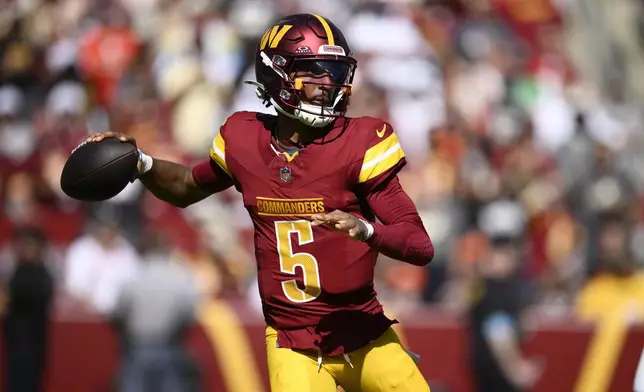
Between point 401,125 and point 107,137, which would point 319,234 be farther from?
point 401,125

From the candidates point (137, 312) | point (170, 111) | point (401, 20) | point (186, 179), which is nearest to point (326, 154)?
point (186, 179)

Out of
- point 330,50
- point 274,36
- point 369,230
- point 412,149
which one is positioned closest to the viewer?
point 369,230

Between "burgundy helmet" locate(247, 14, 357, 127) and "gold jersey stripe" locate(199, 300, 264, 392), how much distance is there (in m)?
4.09

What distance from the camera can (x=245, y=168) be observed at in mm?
4781

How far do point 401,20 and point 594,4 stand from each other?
2971 millimetres

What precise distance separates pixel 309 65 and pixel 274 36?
21 centimetres

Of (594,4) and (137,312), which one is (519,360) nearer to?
(137,312)

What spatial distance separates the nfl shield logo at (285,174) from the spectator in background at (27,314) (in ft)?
14.4

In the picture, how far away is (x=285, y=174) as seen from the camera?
4.67 m

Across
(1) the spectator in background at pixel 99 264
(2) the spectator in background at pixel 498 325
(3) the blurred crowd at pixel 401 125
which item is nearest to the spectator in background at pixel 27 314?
(3) the blurred crowd at pixel 401 125

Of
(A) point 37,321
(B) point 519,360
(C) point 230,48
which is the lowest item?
(B) point 519,360

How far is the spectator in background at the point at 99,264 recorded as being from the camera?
941cm

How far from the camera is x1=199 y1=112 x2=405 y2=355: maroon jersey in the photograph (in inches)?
182

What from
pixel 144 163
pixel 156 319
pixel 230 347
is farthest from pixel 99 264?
pixel 144 163
